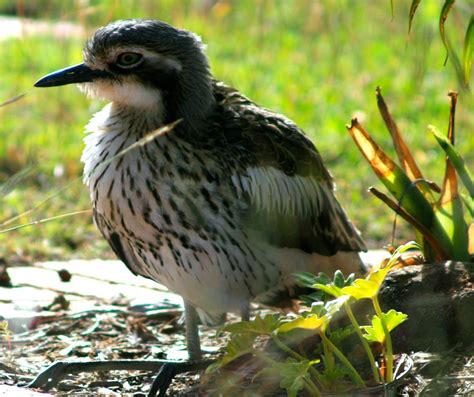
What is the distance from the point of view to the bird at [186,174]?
4.56 meters

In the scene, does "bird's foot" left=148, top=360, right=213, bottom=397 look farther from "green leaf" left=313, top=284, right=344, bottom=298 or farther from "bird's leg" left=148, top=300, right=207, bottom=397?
"green leaf" left=313, top=284, right=344, bottom=298

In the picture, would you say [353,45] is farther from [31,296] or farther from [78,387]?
[78,387]

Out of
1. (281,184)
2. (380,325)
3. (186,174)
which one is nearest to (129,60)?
(186,174)

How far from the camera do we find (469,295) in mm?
4051

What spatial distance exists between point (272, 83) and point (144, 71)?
4977mm

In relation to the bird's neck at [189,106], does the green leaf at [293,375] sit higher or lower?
lower

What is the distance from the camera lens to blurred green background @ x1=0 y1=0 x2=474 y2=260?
23.3ft

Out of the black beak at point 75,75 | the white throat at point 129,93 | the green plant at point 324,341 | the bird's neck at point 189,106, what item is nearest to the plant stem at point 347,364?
the green plant at point 324,341

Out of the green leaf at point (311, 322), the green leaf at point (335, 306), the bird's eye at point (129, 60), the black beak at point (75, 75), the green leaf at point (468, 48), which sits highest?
the bird's eye at point (129, 60)

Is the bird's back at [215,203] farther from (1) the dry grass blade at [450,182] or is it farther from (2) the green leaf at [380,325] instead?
(2) the green leaf at [380,325]

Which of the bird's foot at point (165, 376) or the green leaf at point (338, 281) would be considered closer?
the green leaf at point (338, 281)

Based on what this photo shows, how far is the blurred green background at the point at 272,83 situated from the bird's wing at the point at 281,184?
1.19 m

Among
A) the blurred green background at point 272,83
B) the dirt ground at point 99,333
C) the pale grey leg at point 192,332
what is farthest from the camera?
the blurred green background at point 272,83

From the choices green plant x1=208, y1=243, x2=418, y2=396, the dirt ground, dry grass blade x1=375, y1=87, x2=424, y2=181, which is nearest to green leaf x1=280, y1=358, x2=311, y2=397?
green plant x1=208, y1=243, x2=418, y2=396
